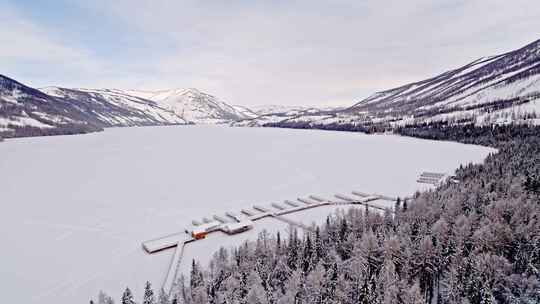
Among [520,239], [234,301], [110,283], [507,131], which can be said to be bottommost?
[110,283]

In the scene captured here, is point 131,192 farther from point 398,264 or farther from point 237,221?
point 398,264

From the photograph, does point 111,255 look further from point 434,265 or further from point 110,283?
point 434,265

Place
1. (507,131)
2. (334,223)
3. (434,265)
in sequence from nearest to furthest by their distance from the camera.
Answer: (434,265) → (334,223) → (507,131)

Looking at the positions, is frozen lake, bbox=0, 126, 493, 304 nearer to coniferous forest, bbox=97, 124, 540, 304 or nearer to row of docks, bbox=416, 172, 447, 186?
row of docks, bbox=416, 172, 447, 186

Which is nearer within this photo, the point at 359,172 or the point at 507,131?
the point at 359,172

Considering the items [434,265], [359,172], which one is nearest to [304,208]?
[434,265]

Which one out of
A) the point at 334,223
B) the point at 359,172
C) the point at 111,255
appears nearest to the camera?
the point at 111,255

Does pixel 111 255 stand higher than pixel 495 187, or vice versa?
pixel 495 187
